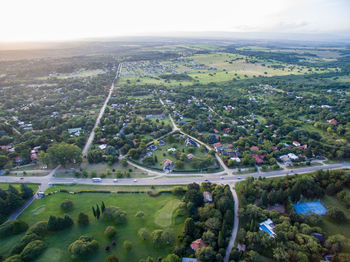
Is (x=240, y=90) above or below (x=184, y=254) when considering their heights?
above

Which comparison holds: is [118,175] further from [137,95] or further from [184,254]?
[137,95]

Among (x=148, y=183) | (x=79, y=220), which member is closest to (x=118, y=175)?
(x=148, y=183)

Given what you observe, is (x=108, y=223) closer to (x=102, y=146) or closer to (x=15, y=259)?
(x=15, y=259)

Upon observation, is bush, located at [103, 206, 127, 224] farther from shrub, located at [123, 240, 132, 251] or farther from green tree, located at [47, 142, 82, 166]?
green tree, located at [47, 142, 82, 166]

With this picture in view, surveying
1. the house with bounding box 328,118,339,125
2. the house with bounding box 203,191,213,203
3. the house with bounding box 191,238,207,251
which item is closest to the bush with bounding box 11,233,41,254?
the house with bounding box 191,238,207,251

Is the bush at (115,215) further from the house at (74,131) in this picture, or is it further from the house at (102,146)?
the house at (74,131)
